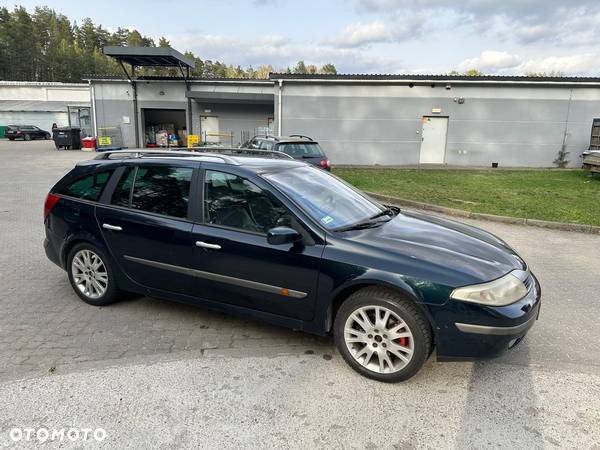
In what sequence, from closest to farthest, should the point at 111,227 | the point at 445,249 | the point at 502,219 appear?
the point at 445,249
the point at 111,227
the point at 502,219

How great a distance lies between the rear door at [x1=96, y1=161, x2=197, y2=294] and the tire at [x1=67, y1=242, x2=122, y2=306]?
0.79 feet

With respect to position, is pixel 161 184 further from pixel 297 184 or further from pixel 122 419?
pixel 122 419

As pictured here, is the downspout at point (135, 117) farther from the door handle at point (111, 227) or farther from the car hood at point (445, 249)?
the car hood at point (445, 249)

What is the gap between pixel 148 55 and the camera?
22.6 meters

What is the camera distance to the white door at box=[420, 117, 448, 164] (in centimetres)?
1945

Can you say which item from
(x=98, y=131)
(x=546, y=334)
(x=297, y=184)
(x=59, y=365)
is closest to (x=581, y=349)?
(x=546, y=334)

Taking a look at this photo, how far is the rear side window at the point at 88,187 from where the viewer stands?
4195 millimetres

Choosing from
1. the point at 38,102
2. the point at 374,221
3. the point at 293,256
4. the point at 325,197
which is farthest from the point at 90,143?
the point at 38,102

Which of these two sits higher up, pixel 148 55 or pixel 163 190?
pixel 148 55

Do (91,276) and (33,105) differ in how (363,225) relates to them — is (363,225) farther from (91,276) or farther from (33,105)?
(33,105)

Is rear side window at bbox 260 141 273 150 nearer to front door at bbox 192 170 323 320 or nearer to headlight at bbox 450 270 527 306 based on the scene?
front door at bbox 192 170 323 320

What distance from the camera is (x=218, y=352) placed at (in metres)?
3.42

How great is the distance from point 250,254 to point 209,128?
24534 millimetres

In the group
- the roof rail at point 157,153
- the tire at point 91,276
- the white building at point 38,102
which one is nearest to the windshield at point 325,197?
the roof rail at point 157,153
